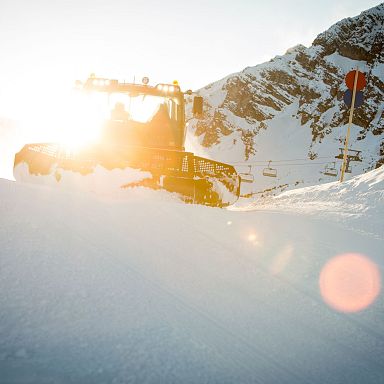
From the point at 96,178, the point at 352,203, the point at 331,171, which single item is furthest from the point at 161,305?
the point at 331,171

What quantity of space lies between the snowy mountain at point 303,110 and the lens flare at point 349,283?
162 ft

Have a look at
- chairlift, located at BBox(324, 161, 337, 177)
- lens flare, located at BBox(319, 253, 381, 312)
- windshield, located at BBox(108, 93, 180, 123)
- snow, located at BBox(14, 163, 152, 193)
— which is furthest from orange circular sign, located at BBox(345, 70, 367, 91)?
chairlift, located at BBox(324, 161, 337, 177)

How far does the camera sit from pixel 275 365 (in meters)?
2.24

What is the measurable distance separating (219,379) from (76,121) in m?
8.77

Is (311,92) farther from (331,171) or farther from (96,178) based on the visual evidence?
(96,178)

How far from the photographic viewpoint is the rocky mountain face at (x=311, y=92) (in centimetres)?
6956

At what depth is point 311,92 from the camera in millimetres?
79875

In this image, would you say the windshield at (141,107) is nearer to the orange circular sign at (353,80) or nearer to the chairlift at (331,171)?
the orange circular sign at (353,80)

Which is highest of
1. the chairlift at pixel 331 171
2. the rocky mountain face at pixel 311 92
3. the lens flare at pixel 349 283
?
the rocky mountain face at pixel 311 92

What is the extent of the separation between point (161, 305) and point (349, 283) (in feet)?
6.58

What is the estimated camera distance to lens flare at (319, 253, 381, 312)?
3.23 m

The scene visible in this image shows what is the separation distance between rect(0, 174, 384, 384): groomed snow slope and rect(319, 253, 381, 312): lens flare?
91 mm

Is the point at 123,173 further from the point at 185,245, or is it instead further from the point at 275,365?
the point at 275,365

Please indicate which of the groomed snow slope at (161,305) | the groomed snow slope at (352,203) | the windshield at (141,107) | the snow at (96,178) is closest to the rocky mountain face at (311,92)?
the groomed snow slope at (352,203)
